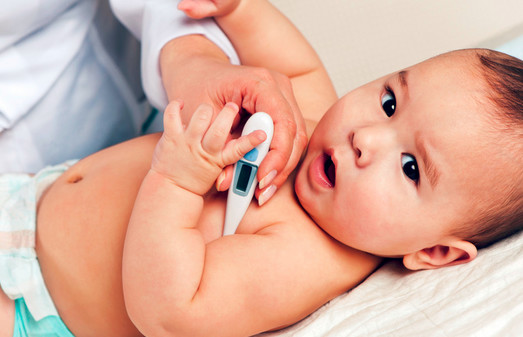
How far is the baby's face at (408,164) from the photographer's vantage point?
75cm

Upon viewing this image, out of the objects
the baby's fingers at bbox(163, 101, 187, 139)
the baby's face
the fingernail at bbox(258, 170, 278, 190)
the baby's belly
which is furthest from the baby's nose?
the baby's belly

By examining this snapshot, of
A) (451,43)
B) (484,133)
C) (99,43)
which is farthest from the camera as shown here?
(451,43)

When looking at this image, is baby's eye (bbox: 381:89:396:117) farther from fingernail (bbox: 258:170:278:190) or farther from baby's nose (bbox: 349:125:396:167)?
fingernail (bbox: 258:170:278:190)

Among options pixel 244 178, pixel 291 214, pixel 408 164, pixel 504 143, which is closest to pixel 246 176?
pixel 244 178

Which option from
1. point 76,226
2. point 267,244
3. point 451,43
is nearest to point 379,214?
point 267,244

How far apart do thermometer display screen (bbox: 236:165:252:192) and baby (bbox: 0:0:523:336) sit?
4 cm

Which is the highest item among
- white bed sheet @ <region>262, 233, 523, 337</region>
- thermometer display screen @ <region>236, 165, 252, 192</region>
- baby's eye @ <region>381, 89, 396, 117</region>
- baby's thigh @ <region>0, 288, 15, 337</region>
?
baby's eye @ <region>381, 89, 396, 117</region>

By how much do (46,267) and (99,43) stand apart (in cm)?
50

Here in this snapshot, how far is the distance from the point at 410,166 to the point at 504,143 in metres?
0.14

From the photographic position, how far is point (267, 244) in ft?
2.59

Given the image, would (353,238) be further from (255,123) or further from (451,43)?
(451,43)

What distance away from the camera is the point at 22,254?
847mm

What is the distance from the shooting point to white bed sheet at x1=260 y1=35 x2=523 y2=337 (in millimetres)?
658

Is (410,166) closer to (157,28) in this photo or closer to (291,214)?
(291,214)
